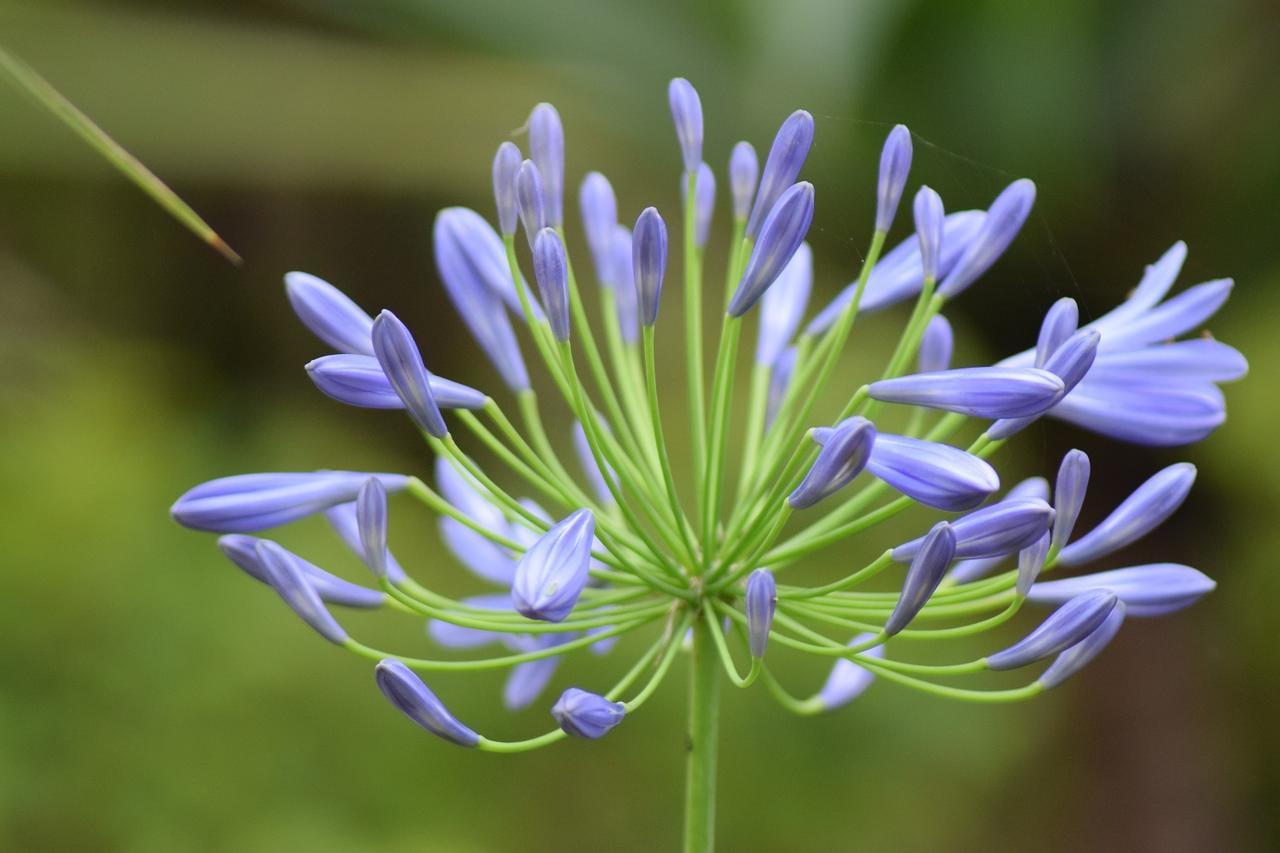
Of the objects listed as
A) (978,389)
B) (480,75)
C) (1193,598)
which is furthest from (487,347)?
(480,75)

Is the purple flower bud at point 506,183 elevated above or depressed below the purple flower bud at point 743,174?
below

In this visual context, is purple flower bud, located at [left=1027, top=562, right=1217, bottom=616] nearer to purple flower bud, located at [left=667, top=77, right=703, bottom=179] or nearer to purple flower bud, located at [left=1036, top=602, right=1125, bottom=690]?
purple flower bud, located at [left=1036, top=602, right=1125, bottom=690]

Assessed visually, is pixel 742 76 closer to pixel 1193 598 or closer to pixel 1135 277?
pixel 1135 277

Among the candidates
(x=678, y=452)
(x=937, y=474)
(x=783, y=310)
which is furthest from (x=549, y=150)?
(x=678, y=452)

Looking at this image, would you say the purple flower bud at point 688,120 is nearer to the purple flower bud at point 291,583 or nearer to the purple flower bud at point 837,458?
the purple flower bud at point 837,458

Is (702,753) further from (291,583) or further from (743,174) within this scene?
(743,174)

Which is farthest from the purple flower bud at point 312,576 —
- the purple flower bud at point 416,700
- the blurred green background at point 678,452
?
the blurred green background at point 678,452

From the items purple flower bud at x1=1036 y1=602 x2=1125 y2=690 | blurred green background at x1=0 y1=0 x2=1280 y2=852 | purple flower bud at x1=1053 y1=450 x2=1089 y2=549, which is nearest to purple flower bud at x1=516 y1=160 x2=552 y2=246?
purple flower bud at x1=1053 y1=450 x2=1089 y2=549
